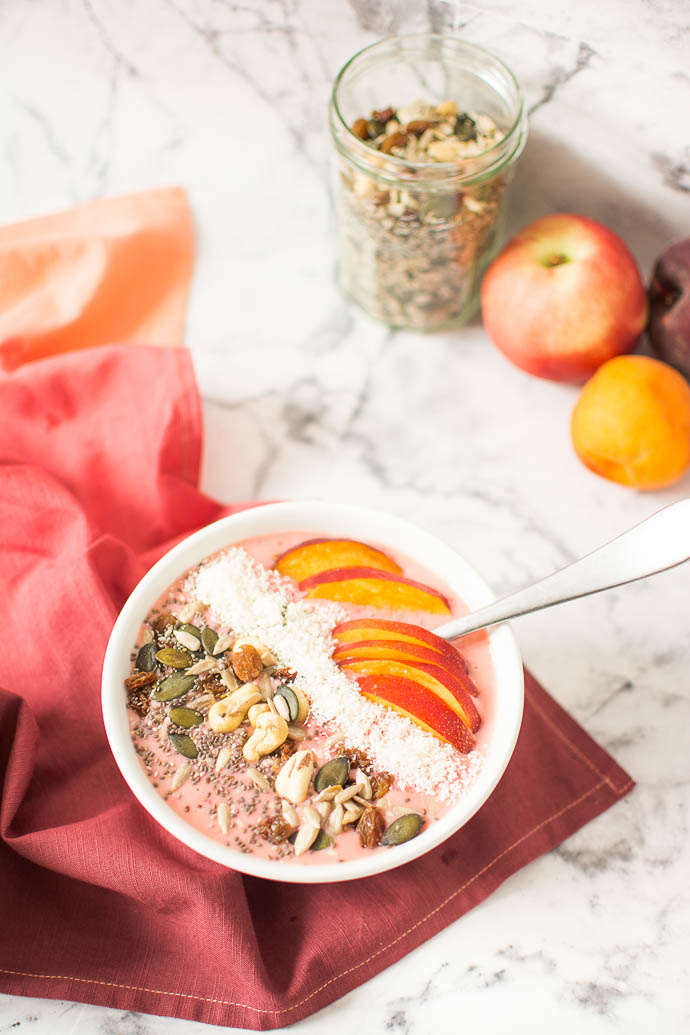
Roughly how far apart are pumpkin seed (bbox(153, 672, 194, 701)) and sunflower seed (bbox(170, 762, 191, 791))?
7 centimetres

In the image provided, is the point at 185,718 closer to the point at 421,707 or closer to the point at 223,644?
the point at 223,644

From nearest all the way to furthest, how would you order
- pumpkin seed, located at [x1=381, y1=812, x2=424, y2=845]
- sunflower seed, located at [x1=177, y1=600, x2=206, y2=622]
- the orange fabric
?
pumpkin seed, located at [x1=381, y1=812, x2=424, y2=845], sunflower seed, located at [x1=177, y1=600, x2=206, y2=622], the orange fabric

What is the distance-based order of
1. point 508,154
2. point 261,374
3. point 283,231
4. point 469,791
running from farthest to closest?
1. point 283,231
2. point 261,374
3. point 508,154
4. point 469,791

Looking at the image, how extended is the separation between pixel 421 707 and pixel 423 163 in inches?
25.4

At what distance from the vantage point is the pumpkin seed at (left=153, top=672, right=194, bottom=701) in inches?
36.8

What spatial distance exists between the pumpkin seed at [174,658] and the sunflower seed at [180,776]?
4.0 inches

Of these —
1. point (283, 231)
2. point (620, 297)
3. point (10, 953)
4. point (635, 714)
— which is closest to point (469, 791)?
point (635, 714)

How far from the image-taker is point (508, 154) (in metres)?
1.18

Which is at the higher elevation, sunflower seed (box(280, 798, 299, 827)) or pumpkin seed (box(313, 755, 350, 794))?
pumpkin seed (box(313, 755, 350, 794))

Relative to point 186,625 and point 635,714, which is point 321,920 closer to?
point 186,625

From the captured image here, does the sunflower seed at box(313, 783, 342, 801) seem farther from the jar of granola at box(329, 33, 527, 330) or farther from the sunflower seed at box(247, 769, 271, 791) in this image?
the jar of granola at box(329, 33, 527, 330)

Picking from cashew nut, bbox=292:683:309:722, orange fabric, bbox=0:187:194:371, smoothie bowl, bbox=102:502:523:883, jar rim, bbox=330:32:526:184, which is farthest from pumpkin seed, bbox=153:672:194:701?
jar rim, bbox=330:32:526:184

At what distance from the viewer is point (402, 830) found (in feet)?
2.86

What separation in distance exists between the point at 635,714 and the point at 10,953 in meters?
0.72
